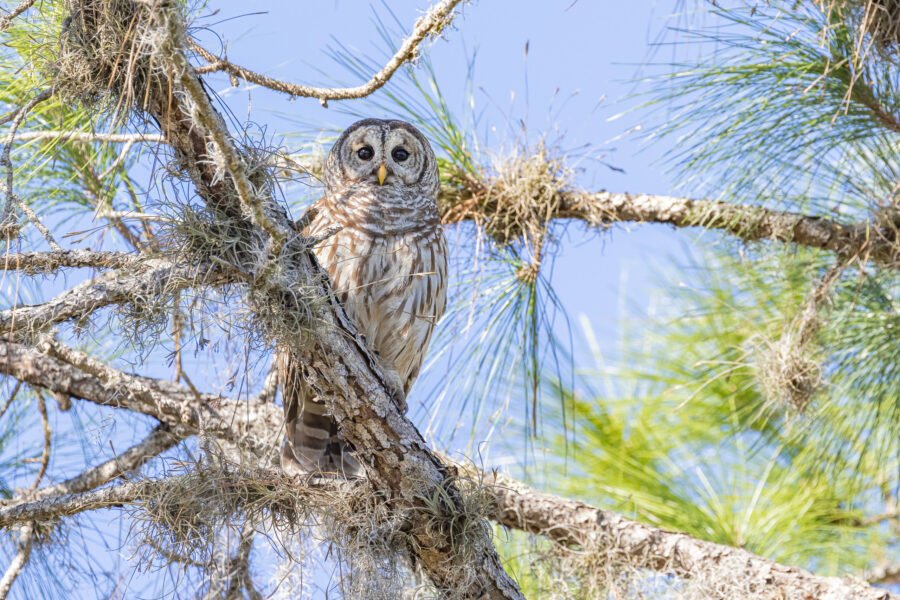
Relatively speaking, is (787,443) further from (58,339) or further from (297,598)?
(58,339)

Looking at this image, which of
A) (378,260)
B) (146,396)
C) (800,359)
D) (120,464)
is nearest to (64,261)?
(120,464)

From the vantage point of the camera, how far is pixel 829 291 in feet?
11.2

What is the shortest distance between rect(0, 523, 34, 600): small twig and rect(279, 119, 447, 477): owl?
0.74 metres

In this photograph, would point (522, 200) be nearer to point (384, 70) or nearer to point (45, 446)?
point (384, 70)

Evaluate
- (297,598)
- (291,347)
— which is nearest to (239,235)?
(291,347)

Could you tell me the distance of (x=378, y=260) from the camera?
3.19 metres

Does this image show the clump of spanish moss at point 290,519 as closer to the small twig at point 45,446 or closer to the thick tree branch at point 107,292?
the thick tree branch at point 107,292

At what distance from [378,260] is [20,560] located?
4.07 feet

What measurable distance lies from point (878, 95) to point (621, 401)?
1.93 metres

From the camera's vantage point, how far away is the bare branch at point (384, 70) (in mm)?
2588

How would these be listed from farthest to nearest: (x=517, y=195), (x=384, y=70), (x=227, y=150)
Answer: (x=517, y=195) < (x=384, y=70) < (x=227, y=150)

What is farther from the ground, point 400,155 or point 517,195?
point 400,155

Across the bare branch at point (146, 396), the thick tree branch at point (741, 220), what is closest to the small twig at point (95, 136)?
the bare branch at point (146, 396)

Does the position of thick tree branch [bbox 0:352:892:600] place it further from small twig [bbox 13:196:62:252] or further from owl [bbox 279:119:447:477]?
small twig [bbox 13:196:62:252]
